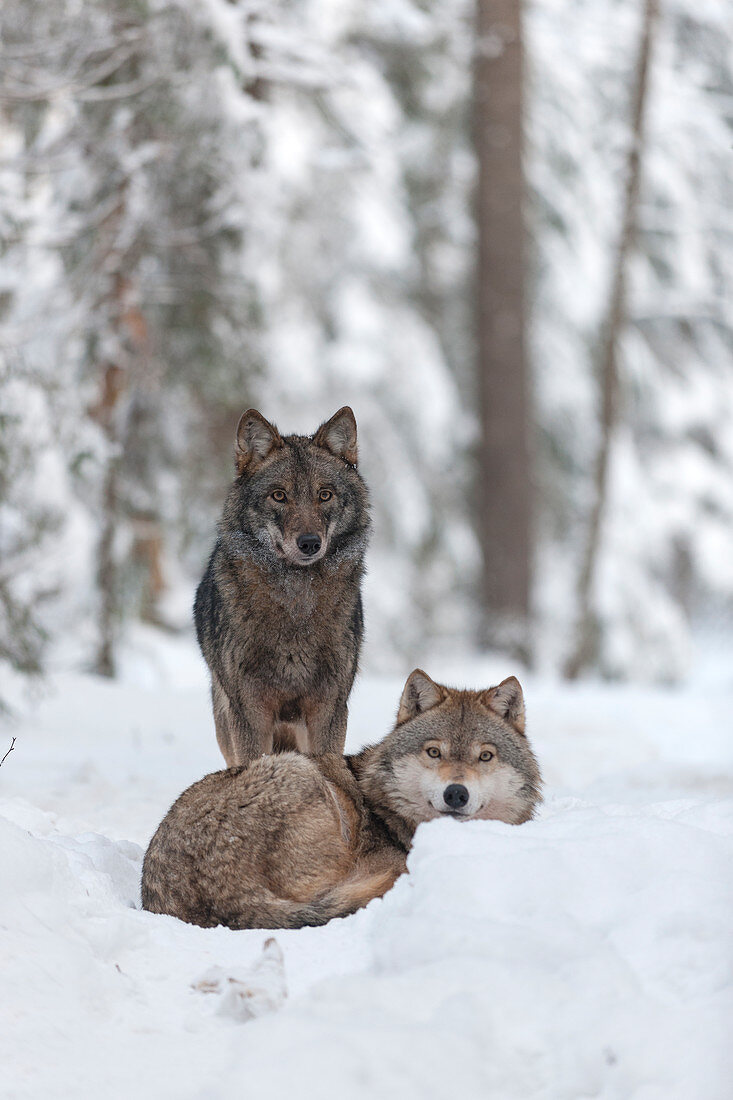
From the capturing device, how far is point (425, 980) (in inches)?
113

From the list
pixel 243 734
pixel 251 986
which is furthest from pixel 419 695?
pixel 251 986

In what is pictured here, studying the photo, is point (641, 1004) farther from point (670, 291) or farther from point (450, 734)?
point (670, 291)

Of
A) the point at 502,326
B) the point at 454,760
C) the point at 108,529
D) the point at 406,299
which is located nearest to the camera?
the point at 454,760

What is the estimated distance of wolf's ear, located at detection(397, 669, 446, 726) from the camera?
15.5 ft

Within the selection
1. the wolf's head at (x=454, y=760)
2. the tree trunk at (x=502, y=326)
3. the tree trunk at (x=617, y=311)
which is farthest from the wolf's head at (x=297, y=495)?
the tree trunk at (x=502, y=326)

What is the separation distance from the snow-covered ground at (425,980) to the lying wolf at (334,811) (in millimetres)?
163

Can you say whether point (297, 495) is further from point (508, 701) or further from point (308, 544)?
point (508, 701)

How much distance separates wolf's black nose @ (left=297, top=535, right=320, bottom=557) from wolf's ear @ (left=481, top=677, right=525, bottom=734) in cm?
106

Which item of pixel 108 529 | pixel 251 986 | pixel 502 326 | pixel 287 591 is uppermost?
pixel 502 326

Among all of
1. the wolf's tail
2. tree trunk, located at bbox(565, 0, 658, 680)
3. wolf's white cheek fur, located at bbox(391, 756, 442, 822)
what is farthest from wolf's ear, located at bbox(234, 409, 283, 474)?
tree trunk, located at bbox(565, 0, 658, 680)

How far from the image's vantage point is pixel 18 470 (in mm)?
7926

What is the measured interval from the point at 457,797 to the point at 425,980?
1.38 meters

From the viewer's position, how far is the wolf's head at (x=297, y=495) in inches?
208

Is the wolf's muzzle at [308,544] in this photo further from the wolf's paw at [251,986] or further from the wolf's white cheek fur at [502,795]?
the wolf's paw at [251,986]
